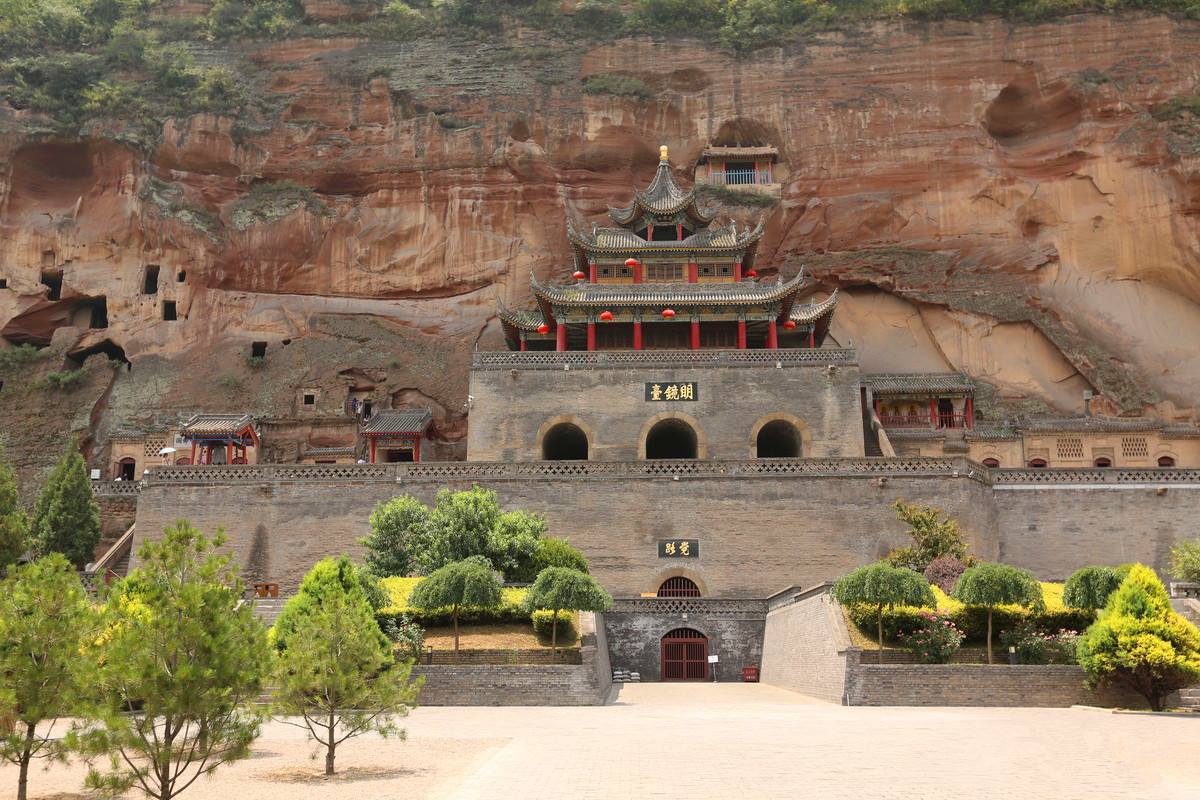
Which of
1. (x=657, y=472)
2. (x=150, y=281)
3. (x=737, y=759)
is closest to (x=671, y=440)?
(x=657, y=472)

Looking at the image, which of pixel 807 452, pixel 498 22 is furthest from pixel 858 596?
pixel 498 22

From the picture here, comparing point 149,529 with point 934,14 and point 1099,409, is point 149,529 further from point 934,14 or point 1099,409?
point 934,14

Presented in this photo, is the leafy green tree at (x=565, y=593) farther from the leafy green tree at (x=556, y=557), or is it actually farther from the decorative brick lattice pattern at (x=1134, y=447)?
the decorative brick lattice pattern at (x=1134, y=447)

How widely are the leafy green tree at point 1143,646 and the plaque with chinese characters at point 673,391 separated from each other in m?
15.8

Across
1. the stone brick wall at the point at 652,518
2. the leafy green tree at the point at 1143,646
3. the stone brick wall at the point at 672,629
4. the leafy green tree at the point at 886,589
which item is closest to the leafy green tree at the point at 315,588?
the leafy green tree at the point at 886,589

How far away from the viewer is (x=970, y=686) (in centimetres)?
1772

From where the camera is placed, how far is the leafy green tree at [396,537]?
2453 cm

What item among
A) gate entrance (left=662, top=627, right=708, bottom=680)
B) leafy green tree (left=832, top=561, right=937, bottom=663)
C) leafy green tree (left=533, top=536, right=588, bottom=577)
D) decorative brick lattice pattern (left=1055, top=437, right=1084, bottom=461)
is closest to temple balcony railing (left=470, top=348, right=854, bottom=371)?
leafy green tree (left=533, top=536, right=588, bottom=577)

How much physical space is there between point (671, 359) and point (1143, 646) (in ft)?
58.0

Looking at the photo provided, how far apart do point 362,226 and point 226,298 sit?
6.22 meters

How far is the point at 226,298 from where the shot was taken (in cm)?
4147

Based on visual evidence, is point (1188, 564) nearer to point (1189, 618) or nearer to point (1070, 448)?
point (1189, 618)

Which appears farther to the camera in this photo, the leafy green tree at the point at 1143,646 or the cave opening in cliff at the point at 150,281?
the cave opening in cliff at the point at 150,281

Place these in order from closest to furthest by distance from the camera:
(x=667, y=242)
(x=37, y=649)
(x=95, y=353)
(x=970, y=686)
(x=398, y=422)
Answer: (x=37, y=649) → (x=970, y=686) → (x=398, y=422) → (x=667, y=242) → (x=95, y=353)
